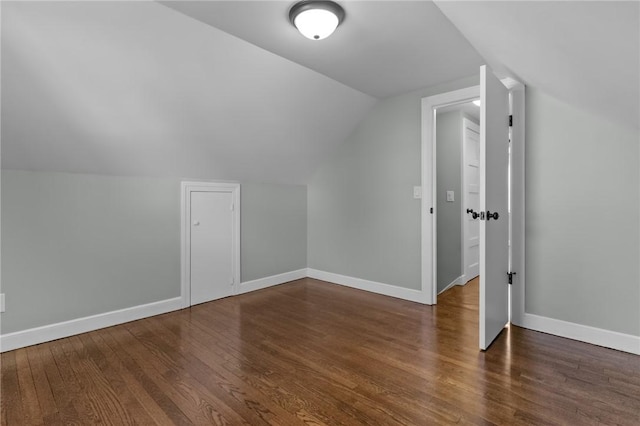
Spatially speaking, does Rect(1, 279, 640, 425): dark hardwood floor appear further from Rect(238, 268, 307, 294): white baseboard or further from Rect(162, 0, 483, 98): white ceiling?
Rect(162, 0, 483, 98): white ceiling

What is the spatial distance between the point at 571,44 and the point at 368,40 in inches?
48.7

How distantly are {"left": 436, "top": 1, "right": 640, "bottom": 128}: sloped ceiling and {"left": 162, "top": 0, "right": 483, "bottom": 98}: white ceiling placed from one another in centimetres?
26

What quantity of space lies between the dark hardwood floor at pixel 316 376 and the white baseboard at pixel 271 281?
81 cm

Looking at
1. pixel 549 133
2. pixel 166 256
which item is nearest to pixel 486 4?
pixel 549 133

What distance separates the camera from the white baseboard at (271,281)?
360cm

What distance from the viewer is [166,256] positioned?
2980 mm

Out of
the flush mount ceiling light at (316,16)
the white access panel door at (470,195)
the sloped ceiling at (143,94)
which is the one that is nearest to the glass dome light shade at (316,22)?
the flush mount ceiling light at (316,16)

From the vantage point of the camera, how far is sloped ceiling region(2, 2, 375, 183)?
1.77 metres

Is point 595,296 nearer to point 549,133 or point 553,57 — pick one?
point 549,133

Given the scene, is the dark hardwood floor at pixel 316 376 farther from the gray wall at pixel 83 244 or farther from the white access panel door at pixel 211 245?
the white access panel door at pixel 211 245

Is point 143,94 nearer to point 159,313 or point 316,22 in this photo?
point 316,22

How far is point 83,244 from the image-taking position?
252cm

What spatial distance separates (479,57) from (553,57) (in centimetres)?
98

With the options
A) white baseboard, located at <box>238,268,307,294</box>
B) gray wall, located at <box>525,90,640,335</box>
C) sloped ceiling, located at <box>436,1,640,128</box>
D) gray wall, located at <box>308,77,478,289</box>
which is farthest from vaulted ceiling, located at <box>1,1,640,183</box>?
white baseboard, located at <box>238,268,307,294</box>
